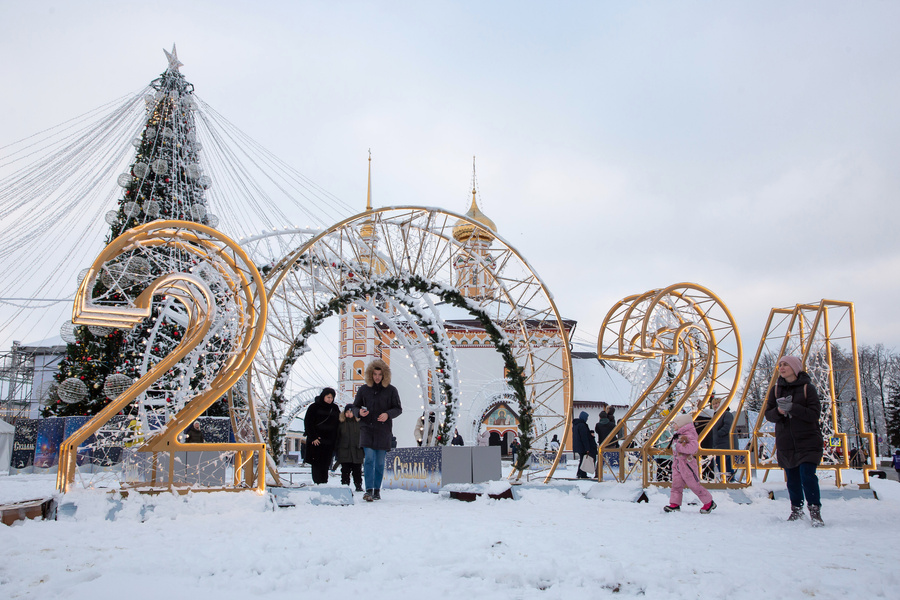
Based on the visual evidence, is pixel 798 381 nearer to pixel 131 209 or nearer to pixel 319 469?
pixel 319 469

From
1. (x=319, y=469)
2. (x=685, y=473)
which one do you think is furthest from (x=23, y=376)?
(x=685, y=473)

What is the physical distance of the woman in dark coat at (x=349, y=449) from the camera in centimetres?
915

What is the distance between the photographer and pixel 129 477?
8.44m

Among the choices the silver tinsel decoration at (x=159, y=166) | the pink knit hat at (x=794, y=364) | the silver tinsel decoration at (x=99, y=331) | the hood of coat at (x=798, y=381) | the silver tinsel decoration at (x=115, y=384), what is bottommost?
the hood of coat at (x=798, y=381)

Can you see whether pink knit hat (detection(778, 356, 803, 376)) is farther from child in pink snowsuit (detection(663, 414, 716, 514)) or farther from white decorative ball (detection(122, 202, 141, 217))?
white decorative ball (detection(122, 202, 141, 217))

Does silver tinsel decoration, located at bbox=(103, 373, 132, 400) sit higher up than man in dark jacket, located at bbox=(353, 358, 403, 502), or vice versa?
silver tinsel decoration, located at bbox=(103, 373, 132, 400)

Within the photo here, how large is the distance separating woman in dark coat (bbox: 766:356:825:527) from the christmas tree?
11.0m

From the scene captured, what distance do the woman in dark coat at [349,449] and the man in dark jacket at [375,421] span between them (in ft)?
1.73

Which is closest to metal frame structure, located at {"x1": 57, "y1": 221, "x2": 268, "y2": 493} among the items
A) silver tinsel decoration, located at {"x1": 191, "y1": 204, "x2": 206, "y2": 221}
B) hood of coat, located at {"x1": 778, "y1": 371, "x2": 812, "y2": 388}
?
hood of coat, located at {"x1": 778, "y1": 371, "x2": 812, "y2": 388}

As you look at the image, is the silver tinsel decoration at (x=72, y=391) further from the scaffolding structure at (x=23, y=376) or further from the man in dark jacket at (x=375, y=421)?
the scaffolding structure at (x=23, y=376)

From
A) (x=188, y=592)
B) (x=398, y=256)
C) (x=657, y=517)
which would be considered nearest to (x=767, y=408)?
(x=657, y=517)

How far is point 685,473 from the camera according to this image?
7469mm

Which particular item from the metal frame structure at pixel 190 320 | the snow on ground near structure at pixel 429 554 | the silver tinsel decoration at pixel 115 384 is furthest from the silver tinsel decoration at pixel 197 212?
the snow on ground near structure at pixel 429 554

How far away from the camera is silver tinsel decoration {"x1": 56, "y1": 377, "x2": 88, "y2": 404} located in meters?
14.3
